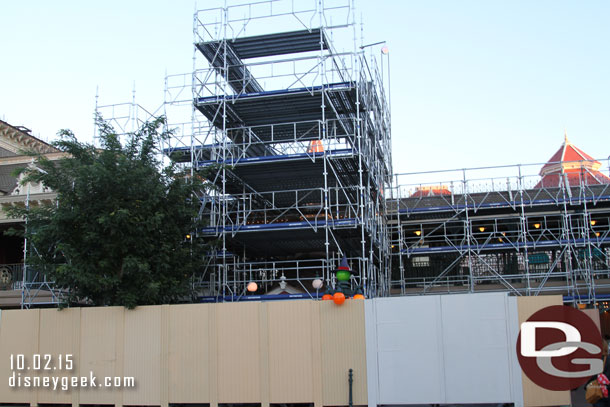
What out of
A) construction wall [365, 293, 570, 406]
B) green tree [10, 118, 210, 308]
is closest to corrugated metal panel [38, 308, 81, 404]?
green tree [10, 118, 210, 308]

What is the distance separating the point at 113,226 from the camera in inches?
788

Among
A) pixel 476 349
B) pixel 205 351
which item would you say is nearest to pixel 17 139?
pixel 205 351

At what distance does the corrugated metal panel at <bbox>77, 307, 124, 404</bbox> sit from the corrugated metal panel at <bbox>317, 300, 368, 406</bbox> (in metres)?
5.81

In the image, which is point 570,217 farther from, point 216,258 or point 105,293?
point 105,293

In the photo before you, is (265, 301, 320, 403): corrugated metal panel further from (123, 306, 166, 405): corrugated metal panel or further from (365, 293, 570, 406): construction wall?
(123, 306, 166, 405): corrugated metal panel

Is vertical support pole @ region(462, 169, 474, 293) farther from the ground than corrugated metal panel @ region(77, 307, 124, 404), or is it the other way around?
vertical support pole @ region(462, 169, 474, 293)

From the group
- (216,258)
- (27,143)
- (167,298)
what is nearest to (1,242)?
(27,143)

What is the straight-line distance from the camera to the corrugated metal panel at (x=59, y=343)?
18.1 m

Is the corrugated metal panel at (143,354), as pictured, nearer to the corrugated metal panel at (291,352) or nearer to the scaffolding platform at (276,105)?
the corrugated metal panel at (291,352)

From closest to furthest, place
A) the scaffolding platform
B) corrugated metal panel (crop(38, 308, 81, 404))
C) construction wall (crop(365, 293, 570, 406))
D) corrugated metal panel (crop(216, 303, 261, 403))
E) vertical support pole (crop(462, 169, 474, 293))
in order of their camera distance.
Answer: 1. construction wall (crop(365, 293, 570, 406))
2. corrugated metal panel (crop(216, 303, 261, 403))
3. corrugated metal panel (crop(38, 308, 81, 404))
4. the scaffolding platform
5. vertical support pole (crop(462, 169, 474, 293))

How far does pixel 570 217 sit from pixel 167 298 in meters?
17.9

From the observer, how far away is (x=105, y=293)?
20609 mm

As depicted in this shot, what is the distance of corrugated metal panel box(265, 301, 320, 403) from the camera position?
54.5 ft
